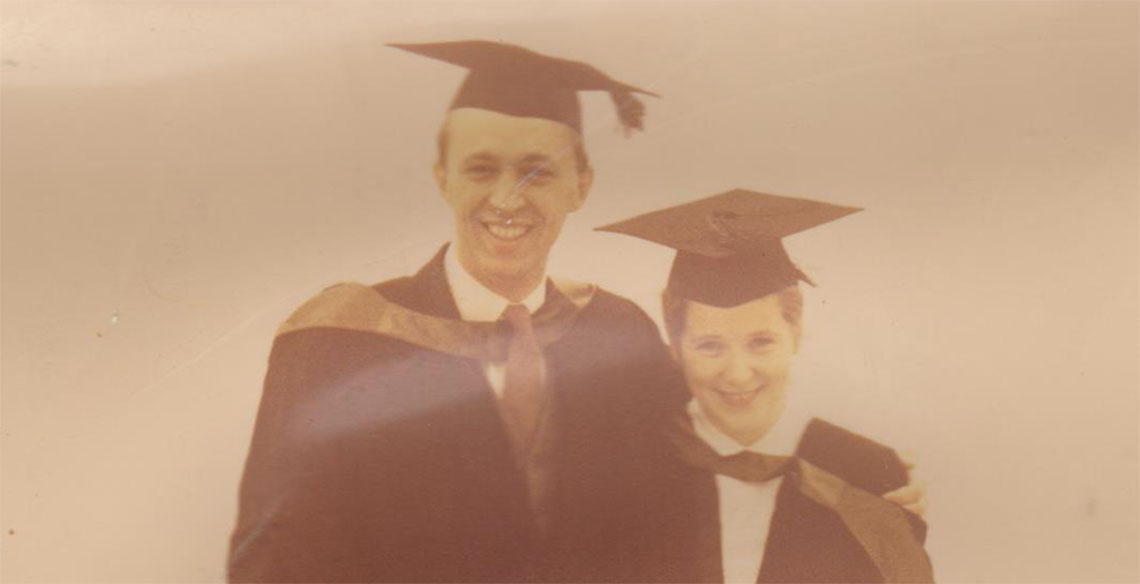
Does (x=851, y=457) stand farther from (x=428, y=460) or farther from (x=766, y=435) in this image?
(x=428, y=460)

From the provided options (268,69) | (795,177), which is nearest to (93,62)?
(268,69)

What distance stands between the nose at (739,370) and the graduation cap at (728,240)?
3.6 inches

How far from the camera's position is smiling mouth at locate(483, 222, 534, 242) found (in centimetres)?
170

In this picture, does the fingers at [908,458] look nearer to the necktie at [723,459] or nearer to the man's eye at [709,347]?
the necktie at [723,459]

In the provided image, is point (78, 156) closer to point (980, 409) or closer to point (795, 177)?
point (795, 177)

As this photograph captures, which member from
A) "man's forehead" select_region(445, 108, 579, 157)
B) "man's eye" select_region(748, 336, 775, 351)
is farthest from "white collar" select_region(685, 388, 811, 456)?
"man's forehead" select_region(445, 108, 579, 157)

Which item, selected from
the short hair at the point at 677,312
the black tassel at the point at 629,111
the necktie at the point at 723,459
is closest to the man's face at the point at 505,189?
the black tassel at the point at 629,111

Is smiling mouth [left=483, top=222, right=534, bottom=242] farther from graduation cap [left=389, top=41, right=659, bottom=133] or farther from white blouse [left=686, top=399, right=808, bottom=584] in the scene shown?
white blouse [left=686, top=399, right=808, bottom=584]

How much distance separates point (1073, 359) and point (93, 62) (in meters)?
1.74

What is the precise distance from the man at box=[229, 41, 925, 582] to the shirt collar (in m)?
0.07

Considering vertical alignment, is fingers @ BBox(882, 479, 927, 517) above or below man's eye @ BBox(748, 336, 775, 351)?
below

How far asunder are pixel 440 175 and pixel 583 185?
241 mm

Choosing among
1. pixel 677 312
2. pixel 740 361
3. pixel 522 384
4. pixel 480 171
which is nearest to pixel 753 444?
pixel 740 361

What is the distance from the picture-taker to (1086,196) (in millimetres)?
1749
